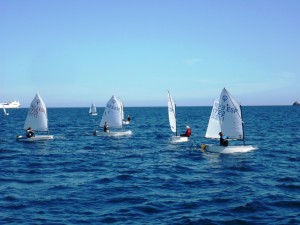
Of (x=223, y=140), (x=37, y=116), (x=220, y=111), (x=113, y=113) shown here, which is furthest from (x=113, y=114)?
(x=223, y=140)

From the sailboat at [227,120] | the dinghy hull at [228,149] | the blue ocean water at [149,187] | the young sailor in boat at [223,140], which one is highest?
the sailboat at [227,120]

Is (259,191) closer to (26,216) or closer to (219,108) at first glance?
(26,216)

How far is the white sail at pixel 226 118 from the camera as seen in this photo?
43.4 metres

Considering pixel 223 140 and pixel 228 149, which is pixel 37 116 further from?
pixel 228 149

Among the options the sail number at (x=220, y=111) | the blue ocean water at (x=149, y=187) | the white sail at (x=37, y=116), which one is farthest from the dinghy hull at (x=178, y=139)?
the white sail at (x=37, y=116)

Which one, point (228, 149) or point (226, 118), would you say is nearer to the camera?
point (228, 149)

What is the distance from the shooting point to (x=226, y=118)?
43875mm

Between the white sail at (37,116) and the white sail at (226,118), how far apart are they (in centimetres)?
2680

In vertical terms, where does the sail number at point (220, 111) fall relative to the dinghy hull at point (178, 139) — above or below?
above

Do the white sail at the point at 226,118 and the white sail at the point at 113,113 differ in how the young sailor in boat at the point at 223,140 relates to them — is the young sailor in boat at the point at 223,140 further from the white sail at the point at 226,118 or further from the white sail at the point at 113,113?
the white sail at the point at 113,113

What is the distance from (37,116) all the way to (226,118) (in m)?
29.5

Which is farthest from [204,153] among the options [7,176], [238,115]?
[7,176]

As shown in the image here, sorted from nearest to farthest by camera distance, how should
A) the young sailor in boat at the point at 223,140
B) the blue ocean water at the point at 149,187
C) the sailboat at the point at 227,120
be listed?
the blue ocean water at the point at 149,187
the young sailor in boat at the point at 223,140
the sailboat at the point at 227,120

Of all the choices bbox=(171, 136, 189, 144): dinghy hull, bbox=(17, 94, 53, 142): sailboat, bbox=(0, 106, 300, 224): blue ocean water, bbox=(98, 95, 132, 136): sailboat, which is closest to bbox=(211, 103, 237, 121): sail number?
bbox=(0, 106, 300, 224): blue ocean water
